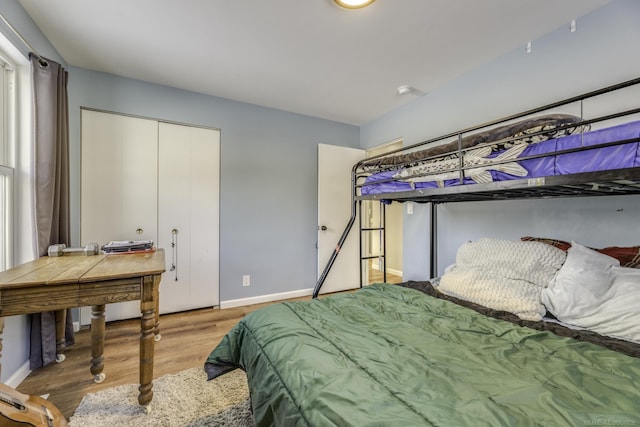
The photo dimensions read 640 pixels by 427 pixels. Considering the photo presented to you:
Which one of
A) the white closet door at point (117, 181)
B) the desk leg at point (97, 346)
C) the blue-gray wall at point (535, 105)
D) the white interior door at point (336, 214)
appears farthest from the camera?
the white interior door at point (336, 214)

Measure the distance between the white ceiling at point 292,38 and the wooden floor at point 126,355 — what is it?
2335 millimetres

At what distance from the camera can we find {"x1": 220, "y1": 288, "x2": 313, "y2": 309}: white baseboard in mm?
3029

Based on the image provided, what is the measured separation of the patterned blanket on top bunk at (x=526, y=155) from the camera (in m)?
1.10

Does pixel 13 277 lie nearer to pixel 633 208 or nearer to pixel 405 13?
pixel 405 13

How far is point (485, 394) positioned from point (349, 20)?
2.07 m

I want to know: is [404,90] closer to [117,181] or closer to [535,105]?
[535,105]

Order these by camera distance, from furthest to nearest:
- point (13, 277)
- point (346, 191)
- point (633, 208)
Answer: point (346, 191), point (633, 208), point (13, 277)

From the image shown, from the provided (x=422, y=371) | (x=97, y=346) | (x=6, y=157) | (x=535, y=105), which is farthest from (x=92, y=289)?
(x=535, y=105)

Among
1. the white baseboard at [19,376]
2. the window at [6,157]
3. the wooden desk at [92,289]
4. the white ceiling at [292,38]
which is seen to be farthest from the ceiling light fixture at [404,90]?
the white baseboard at [19,376]

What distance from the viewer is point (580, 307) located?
1.30 metres

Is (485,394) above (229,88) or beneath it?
beneath

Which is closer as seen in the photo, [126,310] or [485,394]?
[485,394]

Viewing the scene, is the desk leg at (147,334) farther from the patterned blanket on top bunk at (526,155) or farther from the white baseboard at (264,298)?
the patterned blanket on top bunk at (526,155)

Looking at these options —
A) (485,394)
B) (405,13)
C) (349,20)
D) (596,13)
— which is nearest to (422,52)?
(405,13)
